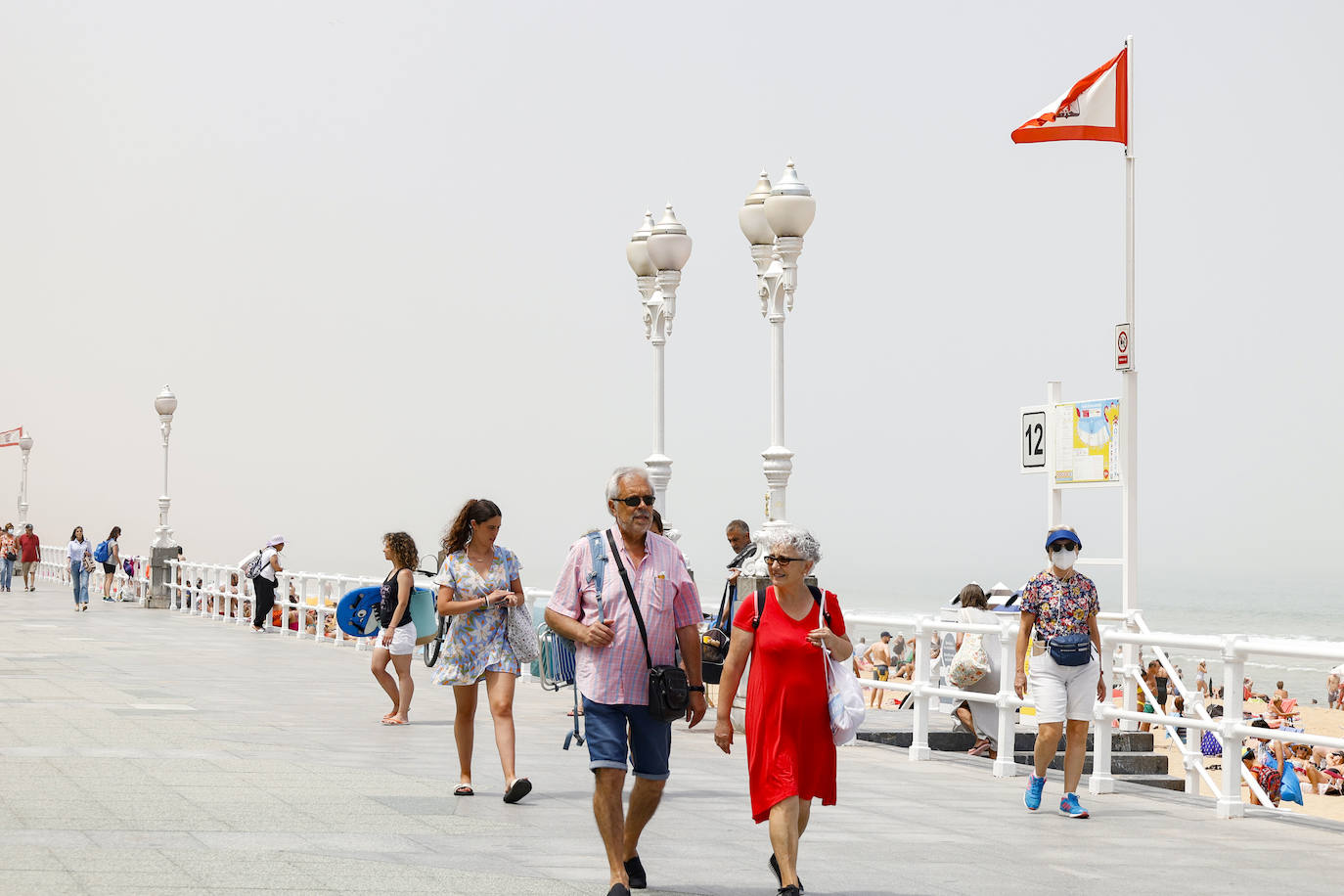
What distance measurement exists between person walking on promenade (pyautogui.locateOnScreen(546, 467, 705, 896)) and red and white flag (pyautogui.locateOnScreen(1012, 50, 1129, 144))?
11.4 metres

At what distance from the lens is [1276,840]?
9492 millimetres

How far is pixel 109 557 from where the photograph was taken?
136 feet

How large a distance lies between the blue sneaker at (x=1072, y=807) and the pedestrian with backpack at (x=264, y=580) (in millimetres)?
21734

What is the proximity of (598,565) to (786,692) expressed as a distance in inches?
38.8

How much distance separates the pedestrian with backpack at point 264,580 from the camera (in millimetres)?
29906

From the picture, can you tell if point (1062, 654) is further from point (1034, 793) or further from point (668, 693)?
point (668, 693)

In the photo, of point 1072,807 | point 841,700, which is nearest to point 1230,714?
point 1072,807

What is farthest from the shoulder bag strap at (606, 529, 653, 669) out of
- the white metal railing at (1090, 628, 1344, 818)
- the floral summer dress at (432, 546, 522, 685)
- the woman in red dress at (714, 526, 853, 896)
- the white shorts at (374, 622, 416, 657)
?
the white shorts at (374, 622, 416, 657)

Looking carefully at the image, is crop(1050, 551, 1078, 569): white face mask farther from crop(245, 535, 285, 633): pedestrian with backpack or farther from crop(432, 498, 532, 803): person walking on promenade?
crop(245, 535, 285, 633): pedestrian with backpack

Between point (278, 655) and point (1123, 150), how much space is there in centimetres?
1313

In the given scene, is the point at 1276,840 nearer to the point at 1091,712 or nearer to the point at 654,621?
the point at 1091,712

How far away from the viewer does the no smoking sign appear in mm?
15938

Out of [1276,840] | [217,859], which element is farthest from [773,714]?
[1276,840]

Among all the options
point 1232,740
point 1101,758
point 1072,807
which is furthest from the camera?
point 1101,758
